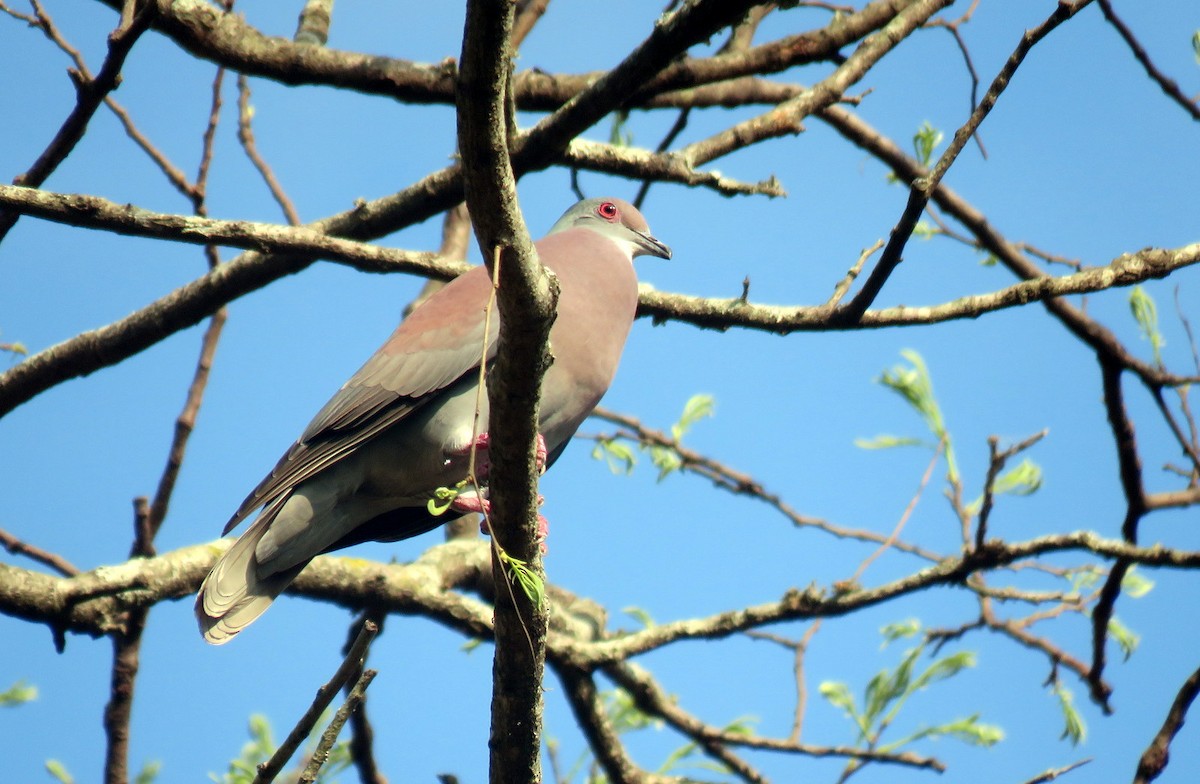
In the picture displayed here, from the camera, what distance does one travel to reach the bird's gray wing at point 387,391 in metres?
3.70

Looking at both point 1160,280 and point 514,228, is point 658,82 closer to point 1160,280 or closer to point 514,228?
point 1160,280

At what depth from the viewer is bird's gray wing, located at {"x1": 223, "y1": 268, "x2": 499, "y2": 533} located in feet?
12.1

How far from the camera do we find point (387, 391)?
12.4ft

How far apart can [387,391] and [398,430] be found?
142 mm

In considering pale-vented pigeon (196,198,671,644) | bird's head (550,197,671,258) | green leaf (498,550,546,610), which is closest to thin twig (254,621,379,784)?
green leaf (498,550,546,610)

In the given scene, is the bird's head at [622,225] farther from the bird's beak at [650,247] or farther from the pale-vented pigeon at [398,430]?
the pale-vented pigeon at [398,430]

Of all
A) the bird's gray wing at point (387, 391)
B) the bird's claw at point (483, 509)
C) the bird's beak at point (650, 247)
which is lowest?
the bird's claw at point (483, 509)

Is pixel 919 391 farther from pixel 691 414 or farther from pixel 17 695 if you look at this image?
pixel 17 695

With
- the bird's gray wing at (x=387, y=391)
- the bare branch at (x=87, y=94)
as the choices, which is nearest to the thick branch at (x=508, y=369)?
the bird's gray wing at (x=387, y=391)

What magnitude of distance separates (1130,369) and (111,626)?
3924 millimetres

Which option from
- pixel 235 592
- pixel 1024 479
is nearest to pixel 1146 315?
pixel 1024 479

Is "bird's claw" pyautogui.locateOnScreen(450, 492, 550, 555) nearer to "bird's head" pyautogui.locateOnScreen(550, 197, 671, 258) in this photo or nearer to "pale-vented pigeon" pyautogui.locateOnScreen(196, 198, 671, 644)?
"pale-vented pigeon" pyautogui.locateOnScreen(196, 198, 671, 644)

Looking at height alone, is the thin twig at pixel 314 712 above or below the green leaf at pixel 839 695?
below

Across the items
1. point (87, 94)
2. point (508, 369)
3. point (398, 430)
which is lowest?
point (508, 369)
